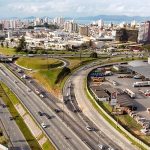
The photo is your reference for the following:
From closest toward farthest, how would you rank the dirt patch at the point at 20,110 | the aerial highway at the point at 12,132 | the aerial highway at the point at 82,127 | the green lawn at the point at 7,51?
1. the aerial highway at the point at 82,127
2. the aerial highway at the point at 12,132
3. the dirt patch at the point at 20,110
4. the green lawn at the point at 7,51

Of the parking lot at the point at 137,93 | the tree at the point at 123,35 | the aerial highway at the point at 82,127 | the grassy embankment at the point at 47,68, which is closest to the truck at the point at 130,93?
the parking lot at the point at 137,93

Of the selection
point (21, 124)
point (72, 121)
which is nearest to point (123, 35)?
point (72, 121)

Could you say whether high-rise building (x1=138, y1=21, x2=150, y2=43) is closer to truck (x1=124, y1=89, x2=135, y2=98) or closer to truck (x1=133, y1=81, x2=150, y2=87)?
truck (x1=133, y1=81, x2=150, y2=87)

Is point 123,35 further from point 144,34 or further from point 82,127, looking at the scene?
point 82,127

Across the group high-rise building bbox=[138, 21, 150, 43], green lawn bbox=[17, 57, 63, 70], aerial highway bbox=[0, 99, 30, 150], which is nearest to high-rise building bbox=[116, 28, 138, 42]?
high-rise building bbox=[138, 21, 150, 43]

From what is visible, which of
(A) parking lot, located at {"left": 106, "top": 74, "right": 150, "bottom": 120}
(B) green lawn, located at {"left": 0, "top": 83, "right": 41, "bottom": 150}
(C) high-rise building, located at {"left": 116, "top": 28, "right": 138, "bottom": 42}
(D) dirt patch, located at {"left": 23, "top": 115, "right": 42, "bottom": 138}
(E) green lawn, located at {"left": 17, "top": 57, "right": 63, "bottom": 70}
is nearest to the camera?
(B) green lawn, located at {"left": 0, "top": 83, "right": 41, "bottom": 150}

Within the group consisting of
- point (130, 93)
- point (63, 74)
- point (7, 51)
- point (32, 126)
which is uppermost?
point (7, 51)

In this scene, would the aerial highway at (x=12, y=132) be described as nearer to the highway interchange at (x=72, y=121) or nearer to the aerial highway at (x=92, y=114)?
the highway interchange at (x=72, y=121)
